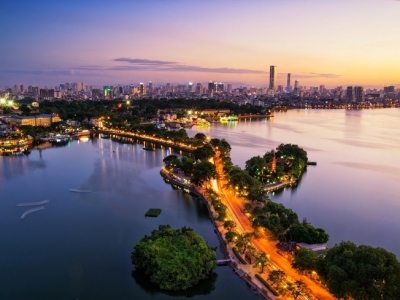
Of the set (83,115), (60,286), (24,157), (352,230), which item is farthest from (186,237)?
(83,115)

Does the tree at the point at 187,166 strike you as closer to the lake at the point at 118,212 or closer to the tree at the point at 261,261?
the lake at the point at 118,212

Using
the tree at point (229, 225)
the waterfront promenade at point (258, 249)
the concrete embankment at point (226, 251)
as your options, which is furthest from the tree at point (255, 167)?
the tree at point (229, 225)

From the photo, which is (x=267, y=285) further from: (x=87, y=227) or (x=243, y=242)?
(x=87, y=227)

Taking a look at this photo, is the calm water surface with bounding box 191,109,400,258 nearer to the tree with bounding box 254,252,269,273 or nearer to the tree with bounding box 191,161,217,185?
the tree with bounding box 191,161,217,185

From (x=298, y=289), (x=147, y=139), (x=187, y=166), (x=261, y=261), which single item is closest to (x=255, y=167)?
(x=187, y=166)

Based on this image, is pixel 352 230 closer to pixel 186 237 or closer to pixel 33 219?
pixel 186 237

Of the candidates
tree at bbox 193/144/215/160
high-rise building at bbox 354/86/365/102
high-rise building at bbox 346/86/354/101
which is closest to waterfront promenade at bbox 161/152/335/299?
tree at bbox 193/144/215/160
